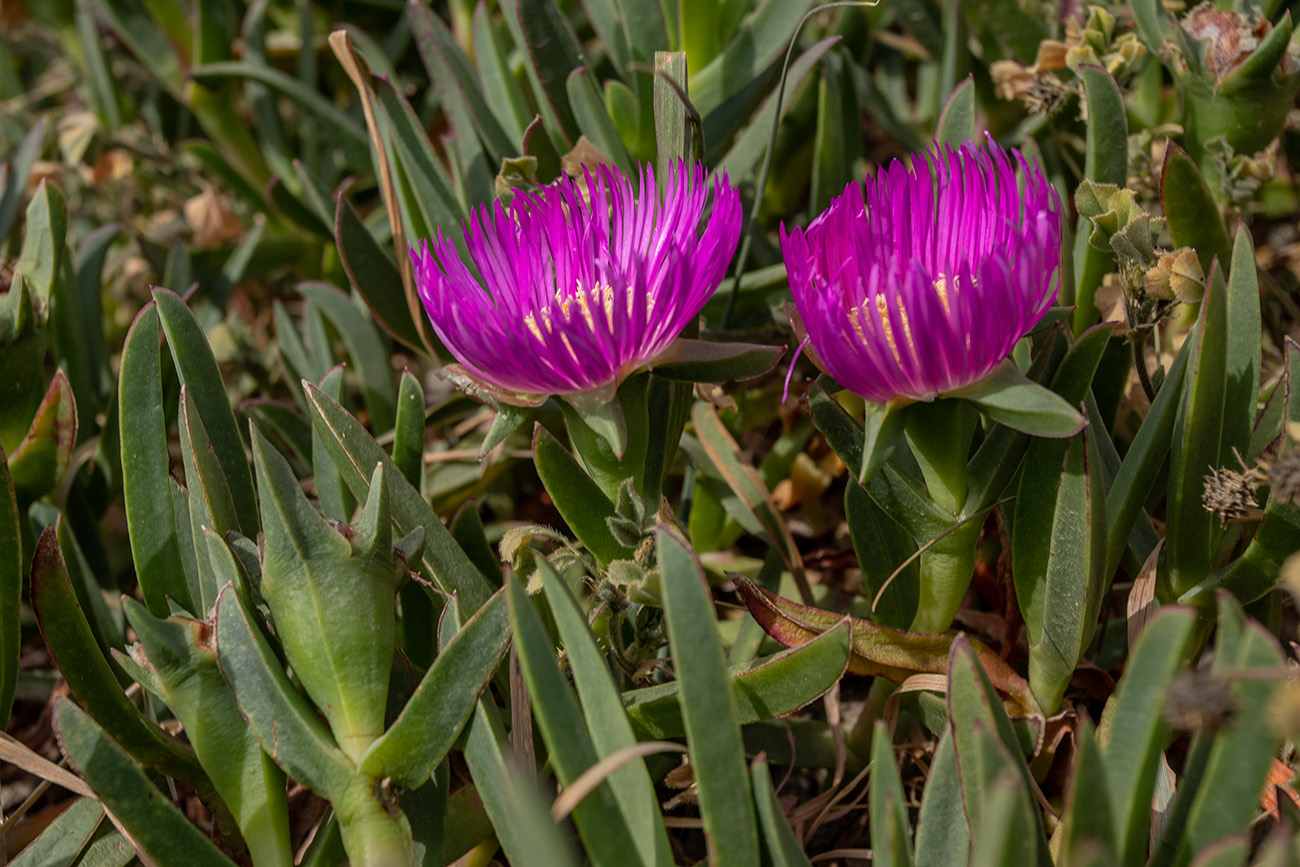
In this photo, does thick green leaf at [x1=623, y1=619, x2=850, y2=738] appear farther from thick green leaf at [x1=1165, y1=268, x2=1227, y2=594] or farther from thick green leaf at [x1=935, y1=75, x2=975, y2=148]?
thick green leaf at [x1=935, y1=75, x2=975, y2=148]

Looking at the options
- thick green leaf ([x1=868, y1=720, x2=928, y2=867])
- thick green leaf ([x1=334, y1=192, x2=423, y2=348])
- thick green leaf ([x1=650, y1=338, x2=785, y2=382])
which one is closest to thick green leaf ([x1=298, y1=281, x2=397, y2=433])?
thick green leaf ([x1=334, y1=192, x2=423, y2=348])

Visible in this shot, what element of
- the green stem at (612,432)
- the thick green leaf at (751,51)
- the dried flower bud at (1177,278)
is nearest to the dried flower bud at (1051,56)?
the thick green leaf at (751,51)

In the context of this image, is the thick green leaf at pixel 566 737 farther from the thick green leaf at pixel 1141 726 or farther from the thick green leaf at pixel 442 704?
the thick green leaf at pixel 1141 726

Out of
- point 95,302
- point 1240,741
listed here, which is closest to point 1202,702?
point 1240,741

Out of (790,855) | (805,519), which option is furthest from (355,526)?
(805,519)

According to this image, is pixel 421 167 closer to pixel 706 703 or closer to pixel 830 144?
pixel 830 144

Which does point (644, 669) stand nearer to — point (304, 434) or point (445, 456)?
point (445, 456)

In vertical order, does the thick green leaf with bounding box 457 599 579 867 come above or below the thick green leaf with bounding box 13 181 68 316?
below
